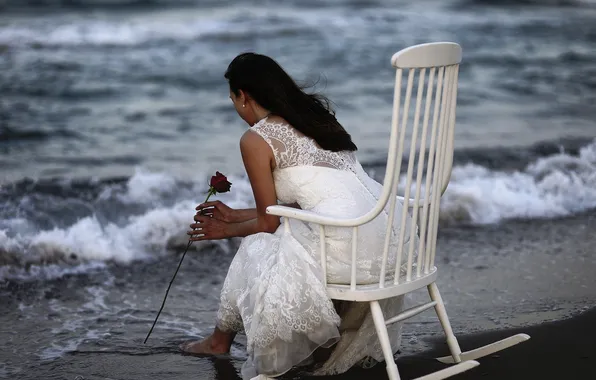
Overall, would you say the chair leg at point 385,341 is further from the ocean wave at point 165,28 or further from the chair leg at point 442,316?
the ocean wave at point 165,28

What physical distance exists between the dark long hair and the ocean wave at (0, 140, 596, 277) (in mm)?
2180

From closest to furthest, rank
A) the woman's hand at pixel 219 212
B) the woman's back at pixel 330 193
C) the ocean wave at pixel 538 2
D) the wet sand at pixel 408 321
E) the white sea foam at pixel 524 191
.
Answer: the woman's back at pixel 330 193 → the woman's hand at pixel 219 212 → the wet sand at pixel 408 321 → the white sea foam at pixel 524 191 → the ocean wave at pixel 538 2

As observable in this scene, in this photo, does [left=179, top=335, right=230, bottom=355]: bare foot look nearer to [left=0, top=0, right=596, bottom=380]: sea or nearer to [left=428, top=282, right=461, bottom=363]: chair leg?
[left=0, top=0, right=596, bottom=380]: sea

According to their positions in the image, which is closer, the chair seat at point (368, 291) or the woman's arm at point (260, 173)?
the chair seat at point (368, 291)

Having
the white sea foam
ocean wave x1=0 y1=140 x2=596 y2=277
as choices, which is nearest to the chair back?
ocean wave x1=0 y1=140 x2=596 y2=277

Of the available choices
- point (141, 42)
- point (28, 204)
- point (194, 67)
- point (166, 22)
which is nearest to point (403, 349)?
point (28, 204)

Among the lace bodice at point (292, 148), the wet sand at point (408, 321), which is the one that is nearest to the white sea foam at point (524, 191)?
the wet sand at point (408, 321)

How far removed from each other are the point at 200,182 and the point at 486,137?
3079mm

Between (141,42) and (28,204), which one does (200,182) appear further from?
(141,42)

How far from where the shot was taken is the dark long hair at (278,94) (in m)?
3.15

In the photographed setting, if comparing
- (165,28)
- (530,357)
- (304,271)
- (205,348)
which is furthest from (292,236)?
(165,28)

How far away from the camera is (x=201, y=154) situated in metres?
8.00

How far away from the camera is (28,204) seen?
610cm

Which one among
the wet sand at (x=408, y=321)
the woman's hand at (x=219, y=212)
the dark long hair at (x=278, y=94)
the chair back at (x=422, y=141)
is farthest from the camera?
the wet sand at (x=408, y=321)
